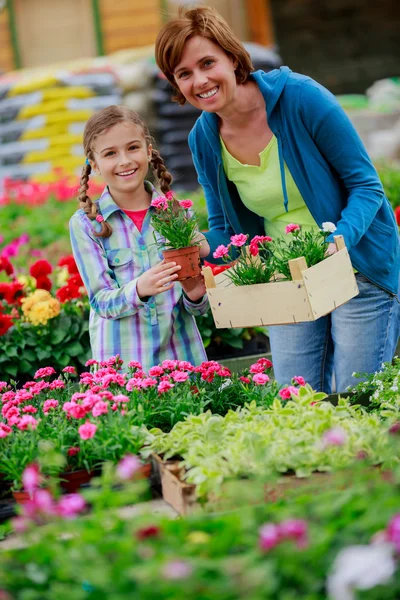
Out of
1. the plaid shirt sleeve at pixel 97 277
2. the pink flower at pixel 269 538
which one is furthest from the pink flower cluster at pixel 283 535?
the plaid shirt sleeve at pixel 97 277

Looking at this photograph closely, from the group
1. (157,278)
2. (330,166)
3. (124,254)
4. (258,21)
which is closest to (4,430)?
(157,278)

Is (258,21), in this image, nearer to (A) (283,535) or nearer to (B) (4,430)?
(B) (4,430)

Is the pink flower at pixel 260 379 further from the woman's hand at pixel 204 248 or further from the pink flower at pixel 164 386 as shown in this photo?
the woman's hand at pixel 204 248

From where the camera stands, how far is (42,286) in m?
4.28

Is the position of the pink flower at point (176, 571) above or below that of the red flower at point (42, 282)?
below

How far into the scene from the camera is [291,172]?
9.42 feet

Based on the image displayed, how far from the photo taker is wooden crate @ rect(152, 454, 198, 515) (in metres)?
1.95

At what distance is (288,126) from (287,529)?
1711 millimetres

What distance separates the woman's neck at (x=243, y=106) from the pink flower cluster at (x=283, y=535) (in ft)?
5.76

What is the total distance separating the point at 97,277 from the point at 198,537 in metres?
1.54

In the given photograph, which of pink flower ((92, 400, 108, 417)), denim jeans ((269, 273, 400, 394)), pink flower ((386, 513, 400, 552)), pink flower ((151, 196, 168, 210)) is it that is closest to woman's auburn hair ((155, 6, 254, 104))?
pink flower ((151, 196, 168, 210))

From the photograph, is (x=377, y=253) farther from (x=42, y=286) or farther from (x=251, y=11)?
(x=251, y=11)

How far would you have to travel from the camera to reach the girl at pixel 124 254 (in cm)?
292

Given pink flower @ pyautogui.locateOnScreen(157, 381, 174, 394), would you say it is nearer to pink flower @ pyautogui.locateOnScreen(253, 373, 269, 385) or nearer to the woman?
pink flower @ pyautogui.locateOnScreen(253, 373, 269, 385)
